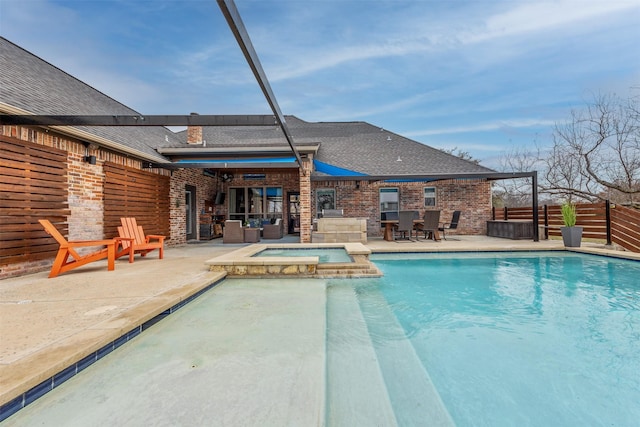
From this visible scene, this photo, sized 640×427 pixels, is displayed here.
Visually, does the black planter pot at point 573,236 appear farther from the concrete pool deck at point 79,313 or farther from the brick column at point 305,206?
the concrete pool deck at point 79,313

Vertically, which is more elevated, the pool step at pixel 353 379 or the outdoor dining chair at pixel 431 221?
the outdoor dining chair at pixel 431 221

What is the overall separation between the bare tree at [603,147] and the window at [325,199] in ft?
35.9

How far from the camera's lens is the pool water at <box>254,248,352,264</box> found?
7445mm

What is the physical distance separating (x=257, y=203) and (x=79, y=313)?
43.3 feet

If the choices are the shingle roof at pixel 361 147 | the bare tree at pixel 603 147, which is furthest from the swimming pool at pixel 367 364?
the bare tree at pixel 603 147

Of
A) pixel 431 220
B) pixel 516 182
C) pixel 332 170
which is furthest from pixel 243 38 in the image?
pixel 516 182

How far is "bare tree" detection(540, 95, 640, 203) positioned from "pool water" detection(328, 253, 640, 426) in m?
9.12

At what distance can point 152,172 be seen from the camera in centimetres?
1083

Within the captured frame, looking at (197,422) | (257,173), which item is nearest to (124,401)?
(197,422)

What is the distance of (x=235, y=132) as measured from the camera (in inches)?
670

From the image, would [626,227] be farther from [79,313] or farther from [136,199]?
[136,199]

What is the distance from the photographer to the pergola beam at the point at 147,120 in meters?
5.70

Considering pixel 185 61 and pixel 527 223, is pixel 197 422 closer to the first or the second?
pixel 185 61

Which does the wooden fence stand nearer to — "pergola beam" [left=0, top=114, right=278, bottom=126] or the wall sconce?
"pergola beam" [left=0, top=114, right=278, bottom=126]
